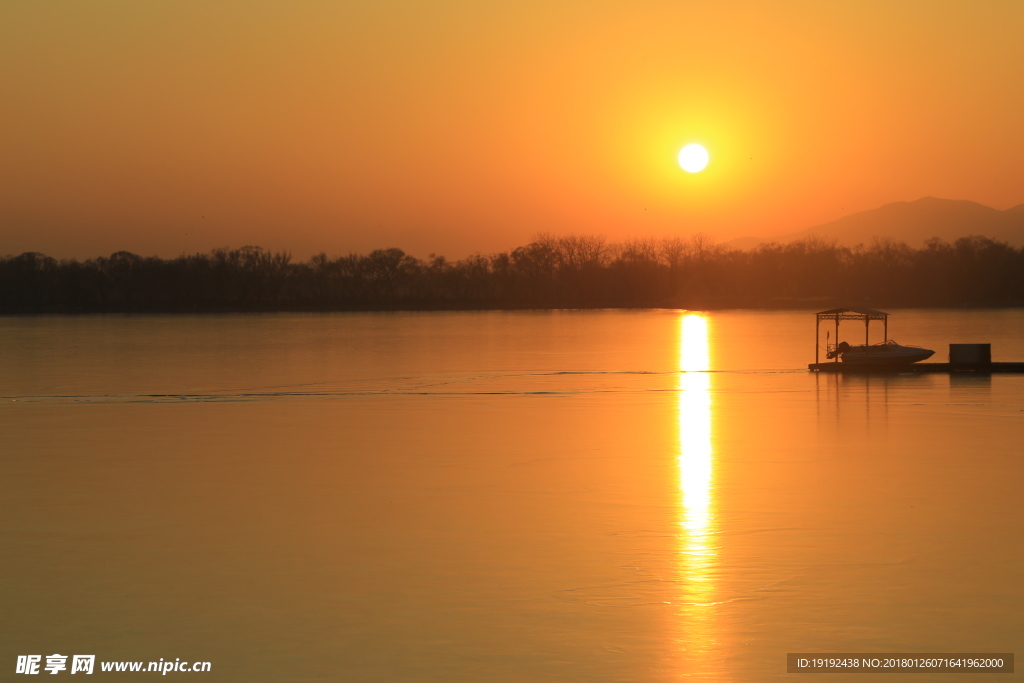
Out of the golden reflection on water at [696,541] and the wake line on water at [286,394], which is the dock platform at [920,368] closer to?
the wake line on water at [286,394]

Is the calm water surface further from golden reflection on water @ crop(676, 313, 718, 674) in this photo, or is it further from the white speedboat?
the white speedboat

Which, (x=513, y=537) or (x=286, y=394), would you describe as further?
(x=286, y=394)

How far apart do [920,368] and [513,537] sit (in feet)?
88.5

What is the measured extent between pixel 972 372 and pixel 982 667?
94.7 feet

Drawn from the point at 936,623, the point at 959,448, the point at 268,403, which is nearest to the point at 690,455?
the point at 959,448

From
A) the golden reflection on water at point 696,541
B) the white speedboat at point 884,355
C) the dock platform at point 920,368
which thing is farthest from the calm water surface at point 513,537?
the white speedboat at point 884,355

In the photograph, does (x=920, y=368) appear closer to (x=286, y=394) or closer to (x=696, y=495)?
(x=286, y=394)

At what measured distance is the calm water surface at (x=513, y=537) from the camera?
750cm

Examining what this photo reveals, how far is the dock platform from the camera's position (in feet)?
110

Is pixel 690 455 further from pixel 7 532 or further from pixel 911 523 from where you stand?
pixel 7 532

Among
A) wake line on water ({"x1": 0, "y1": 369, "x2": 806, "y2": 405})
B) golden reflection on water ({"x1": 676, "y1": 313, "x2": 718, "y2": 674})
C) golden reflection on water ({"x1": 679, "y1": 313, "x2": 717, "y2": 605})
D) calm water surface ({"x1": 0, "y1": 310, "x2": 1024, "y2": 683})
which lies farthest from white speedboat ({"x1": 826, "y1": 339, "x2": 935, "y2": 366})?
golden reflection on water ({"x1": 676, "y1": 313, "x2": 718, "y2": 674})

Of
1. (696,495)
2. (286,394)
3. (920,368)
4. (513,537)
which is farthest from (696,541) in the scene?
(920,368)

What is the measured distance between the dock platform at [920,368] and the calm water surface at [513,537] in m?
9.67

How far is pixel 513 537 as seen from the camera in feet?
35.0
